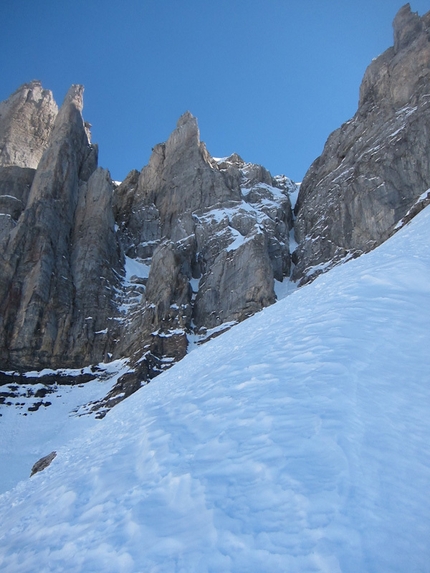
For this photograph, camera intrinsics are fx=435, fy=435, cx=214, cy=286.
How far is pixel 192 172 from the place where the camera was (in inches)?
3120

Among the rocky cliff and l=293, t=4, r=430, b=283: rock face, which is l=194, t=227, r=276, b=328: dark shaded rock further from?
l=293, t=4, r=430, b=283: rock face

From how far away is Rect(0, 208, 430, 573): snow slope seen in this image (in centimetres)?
385

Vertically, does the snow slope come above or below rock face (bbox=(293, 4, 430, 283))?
below

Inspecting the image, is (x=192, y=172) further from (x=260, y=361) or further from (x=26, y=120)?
(x=260, y=361)

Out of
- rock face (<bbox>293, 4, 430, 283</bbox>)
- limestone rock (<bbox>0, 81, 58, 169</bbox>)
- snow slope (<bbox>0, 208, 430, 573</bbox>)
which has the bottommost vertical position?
snow slope (<bbox>0, 208, 430, 573</bbox>)

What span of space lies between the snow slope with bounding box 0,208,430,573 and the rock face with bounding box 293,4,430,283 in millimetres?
42515

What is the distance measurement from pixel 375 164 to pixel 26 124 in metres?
69.0

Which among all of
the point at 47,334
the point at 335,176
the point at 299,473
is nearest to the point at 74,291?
the point at 47,334

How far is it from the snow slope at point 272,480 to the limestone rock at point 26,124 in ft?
286

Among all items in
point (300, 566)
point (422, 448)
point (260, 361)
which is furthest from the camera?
point (260, 361)

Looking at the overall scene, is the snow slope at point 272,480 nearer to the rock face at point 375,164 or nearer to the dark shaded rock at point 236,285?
the rock face at point 375,164

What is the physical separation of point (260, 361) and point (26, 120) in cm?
9608

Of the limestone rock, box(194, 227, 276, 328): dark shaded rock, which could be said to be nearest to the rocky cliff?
box(194, 227, 276, 328): dark shaded rock

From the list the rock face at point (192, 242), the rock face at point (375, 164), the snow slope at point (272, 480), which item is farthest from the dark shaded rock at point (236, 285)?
the snow slope at point (272, 480)
